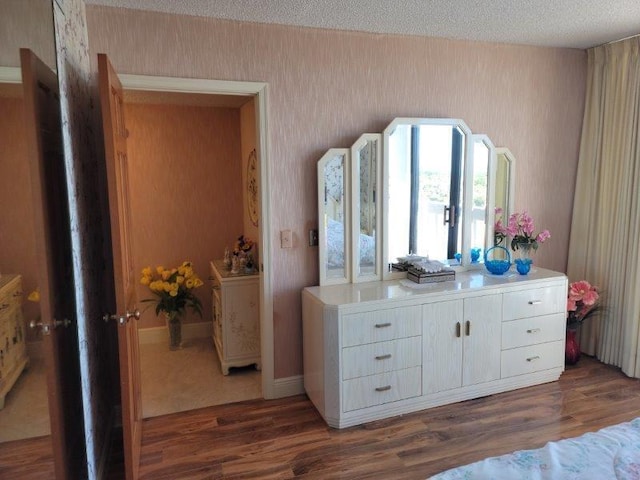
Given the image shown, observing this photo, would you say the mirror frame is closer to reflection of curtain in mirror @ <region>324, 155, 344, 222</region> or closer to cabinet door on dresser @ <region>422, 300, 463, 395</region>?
reflection of curtain in mirror @ <region>324, 155, 344, 222</region>

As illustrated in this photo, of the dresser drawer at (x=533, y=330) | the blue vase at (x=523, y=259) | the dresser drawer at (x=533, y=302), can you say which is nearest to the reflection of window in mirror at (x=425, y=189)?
the blue vase at (x=523, y=259)

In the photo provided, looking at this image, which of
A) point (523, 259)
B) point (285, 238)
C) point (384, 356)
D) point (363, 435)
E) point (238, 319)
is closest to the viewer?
point (363, 435)

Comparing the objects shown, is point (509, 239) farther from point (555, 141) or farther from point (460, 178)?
point (555, 141)

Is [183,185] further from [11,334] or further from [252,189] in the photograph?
[11,334]

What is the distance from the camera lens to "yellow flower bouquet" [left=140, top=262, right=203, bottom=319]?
3.88 m

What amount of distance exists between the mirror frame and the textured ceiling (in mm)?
Answer: 784

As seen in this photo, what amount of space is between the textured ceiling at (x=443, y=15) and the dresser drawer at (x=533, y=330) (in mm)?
1911

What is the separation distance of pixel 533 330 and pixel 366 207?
1.42 m

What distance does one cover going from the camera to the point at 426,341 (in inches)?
113

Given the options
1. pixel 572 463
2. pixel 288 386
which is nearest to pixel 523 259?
pixel 288 386

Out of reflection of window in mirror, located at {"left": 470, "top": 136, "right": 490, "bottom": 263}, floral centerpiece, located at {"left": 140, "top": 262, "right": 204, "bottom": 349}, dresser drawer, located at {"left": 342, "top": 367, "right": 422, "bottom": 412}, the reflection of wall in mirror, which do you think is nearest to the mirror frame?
dresser drawer, located at {"left": 342, "top": 367, "right": 422, "bottom": 412}

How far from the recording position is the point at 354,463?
7.94 feet

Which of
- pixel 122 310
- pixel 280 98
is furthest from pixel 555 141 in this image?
pixel 122 310

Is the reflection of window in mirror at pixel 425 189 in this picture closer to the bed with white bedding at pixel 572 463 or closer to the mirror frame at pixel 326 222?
the mirror frame at pixel 326 222
